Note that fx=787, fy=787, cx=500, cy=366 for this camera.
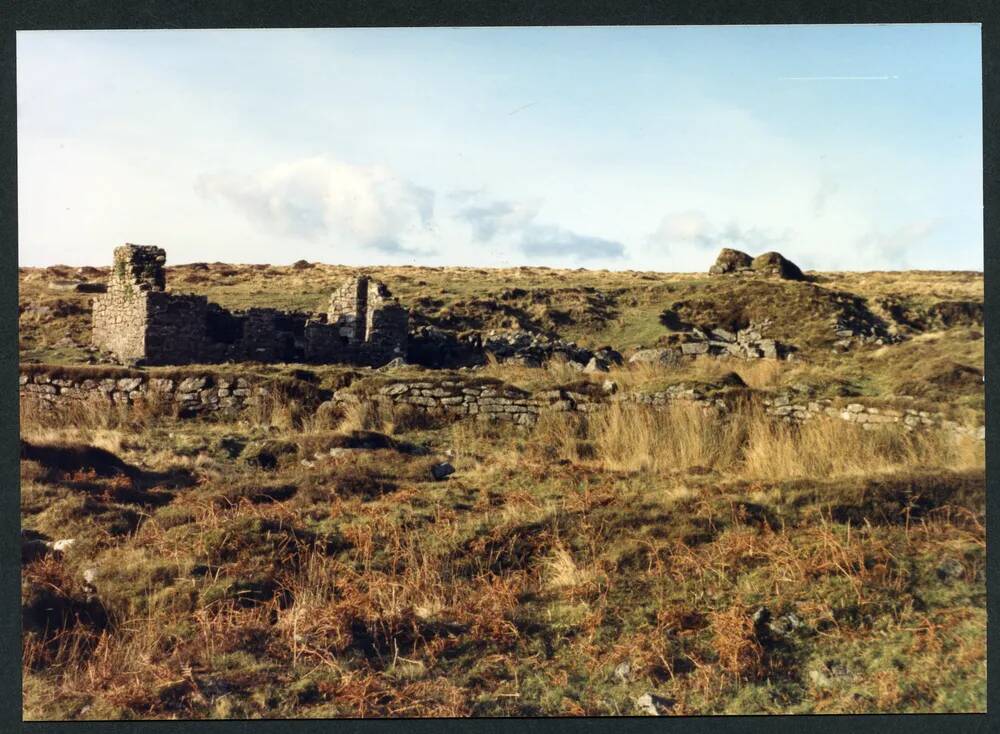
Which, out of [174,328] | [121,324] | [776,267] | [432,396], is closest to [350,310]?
[174,328]

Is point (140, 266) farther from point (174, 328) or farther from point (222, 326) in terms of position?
point (222, 326)

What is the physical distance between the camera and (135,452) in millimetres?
9914

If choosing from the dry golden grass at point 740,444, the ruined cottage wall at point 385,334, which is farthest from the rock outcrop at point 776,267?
the dry golden grass at point 740,444

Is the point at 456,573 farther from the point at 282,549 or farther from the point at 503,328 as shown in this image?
the point at 503,328

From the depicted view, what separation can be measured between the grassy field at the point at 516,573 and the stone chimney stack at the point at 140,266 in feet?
18.0

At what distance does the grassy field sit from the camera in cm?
592

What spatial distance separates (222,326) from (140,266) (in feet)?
6.85

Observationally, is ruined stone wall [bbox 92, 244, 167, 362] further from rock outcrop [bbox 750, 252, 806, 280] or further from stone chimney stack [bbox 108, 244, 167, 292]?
rock outcrop [bbox 750, 252, 806, 280]

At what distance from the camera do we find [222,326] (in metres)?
16.9

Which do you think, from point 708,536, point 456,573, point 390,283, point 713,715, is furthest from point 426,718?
point 390,283

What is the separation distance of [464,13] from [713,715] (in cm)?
624

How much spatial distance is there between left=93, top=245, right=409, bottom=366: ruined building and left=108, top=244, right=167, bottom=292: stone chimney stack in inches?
0.7

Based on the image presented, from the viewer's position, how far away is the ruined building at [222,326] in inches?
601

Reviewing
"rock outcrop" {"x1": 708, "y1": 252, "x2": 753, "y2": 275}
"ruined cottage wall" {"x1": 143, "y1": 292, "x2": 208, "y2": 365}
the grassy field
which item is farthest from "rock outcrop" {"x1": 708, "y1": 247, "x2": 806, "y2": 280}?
"ruined cottage wall" {"x1": 143, "y1": 292, "x2": 208, "y2": 365}
